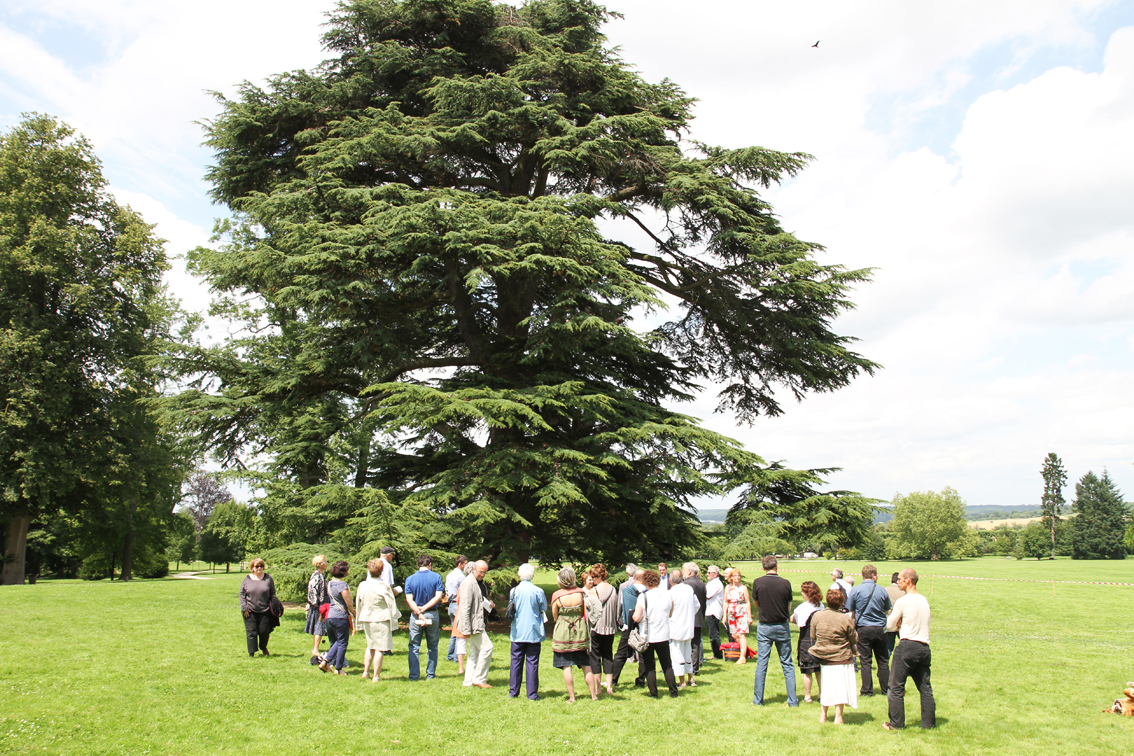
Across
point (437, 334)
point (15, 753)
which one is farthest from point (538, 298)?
point (15, 753)

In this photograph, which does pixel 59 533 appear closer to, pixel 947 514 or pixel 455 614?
pixel 455 614

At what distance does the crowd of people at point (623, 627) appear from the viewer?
7.53 meters

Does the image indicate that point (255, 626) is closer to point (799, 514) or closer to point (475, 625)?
point (475, 625)

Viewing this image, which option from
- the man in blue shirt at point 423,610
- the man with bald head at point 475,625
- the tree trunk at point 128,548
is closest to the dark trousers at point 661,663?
the man with bald head at point 475,625

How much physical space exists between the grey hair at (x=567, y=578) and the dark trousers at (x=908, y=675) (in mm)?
3610

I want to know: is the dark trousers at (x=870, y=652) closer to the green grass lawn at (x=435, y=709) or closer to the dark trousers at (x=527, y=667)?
the green grass lawn at (x=435, y=709)

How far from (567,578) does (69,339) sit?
91.7 feet

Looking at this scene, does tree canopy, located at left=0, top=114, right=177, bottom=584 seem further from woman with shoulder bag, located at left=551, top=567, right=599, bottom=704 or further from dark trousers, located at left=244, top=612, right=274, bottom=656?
woman with shoulder bag, located at left=551, top=567, right=599, bottom=704

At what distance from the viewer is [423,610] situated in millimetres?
9344

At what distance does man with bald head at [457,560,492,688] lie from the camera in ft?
29.5

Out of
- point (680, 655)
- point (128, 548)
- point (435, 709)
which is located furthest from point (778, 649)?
point (128, 548)

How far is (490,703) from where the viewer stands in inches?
329

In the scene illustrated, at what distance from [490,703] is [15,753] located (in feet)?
15.0

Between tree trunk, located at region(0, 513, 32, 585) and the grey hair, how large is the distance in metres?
29.3
